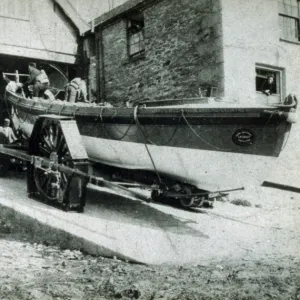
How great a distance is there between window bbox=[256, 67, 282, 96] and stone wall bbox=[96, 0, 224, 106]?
1483 millimetres

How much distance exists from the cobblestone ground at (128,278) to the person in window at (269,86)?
605 centimetres

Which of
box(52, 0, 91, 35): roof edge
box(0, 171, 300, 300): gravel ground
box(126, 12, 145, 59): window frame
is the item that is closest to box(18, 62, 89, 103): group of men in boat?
box(126, 12, 145, 59): window frame

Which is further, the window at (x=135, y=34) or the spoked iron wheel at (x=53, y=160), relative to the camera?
the window at (x=135, y=34)

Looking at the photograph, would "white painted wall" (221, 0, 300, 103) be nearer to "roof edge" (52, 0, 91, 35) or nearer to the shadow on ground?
the shadow on ground

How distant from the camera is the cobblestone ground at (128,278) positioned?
364 cm

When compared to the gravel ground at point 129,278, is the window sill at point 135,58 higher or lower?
higher

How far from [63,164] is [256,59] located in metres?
5.78

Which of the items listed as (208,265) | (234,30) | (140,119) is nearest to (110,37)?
(234,30)

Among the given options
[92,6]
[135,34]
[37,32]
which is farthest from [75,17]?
[135,34]

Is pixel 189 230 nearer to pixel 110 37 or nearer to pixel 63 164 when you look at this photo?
pixel 63 164

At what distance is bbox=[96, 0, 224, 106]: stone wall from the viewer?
9.63m

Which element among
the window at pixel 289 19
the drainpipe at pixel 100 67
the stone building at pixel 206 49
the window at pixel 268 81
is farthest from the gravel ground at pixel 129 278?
the drainpipe at pixel 100 67

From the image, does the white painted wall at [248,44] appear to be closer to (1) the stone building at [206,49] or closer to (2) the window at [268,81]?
(1) the stone building at [206,49]

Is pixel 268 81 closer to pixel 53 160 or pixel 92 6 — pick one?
pixel 53 160
